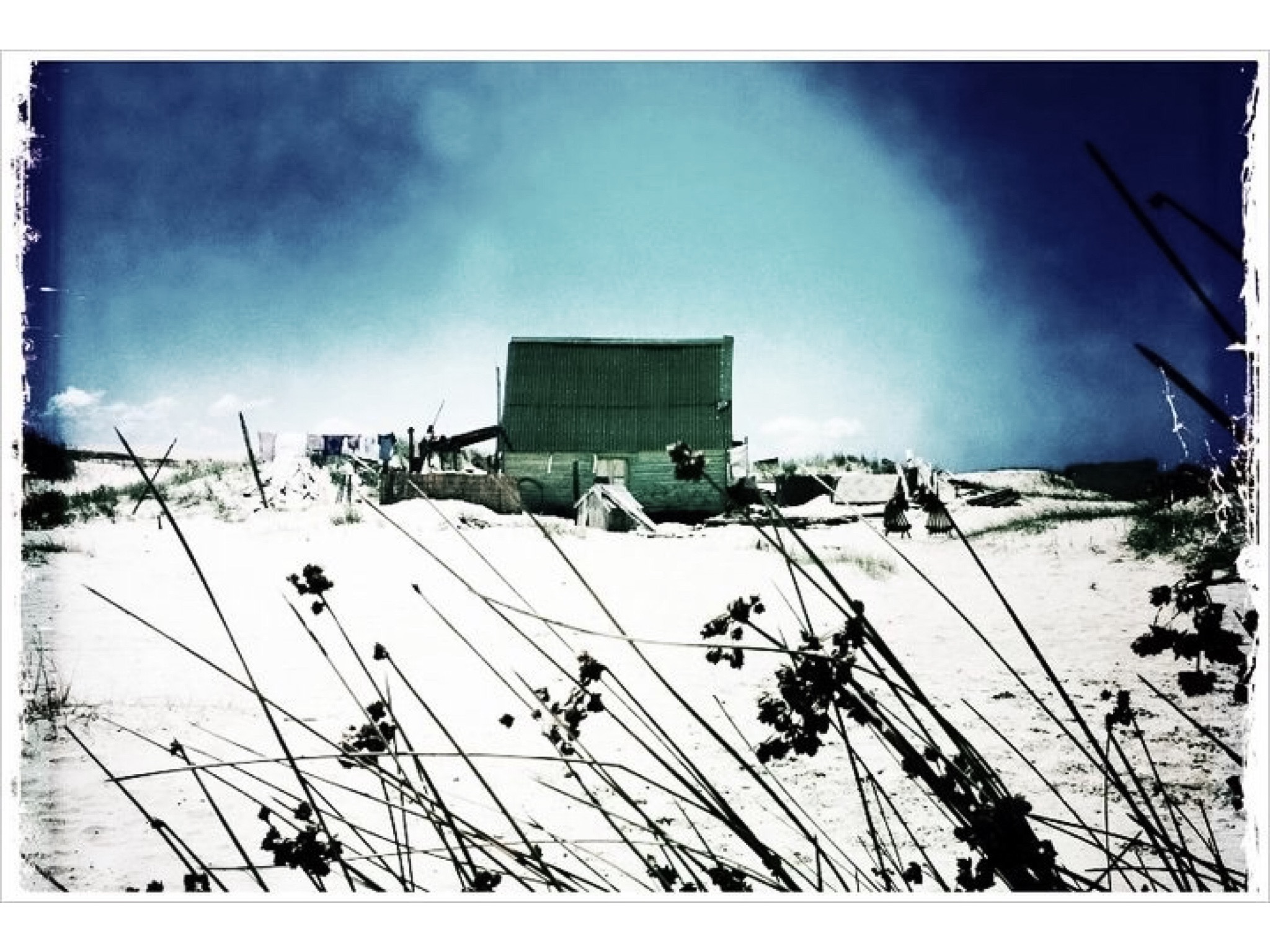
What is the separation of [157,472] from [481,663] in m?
1.16

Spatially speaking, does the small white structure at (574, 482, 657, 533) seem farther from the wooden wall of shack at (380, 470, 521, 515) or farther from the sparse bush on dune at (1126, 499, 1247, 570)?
the sparse bush on dune at (1126, 499, 1247, 570)

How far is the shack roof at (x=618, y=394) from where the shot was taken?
9.07 feet

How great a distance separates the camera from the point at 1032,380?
2.68m

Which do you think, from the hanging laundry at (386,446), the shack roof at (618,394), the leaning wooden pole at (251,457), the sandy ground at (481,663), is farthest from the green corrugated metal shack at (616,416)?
the leaning wooden pole at (251,457)

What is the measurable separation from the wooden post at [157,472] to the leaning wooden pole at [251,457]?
18cm

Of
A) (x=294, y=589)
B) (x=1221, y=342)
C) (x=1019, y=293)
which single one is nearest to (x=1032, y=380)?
(x=1019, y=293)

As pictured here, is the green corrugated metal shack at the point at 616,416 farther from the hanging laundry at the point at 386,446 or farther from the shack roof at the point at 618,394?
the hanging laundry at the point at 386,446

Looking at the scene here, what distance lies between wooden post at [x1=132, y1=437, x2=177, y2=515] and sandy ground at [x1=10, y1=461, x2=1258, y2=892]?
0.12 feet

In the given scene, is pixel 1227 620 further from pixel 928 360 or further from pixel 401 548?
pixel 401 548

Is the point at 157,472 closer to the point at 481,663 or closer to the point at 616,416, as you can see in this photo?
the point at 481,663

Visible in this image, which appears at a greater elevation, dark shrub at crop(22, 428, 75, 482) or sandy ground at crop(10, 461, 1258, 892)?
dark shrub at crop(22, 428, 75, 482)

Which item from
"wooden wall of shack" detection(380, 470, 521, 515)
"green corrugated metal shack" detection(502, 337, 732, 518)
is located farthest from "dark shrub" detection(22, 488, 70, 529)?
"green corrugated metal shack" detection(502, 337, 732, 518)

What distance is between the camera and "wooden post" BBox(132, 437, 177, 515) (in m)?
2.45

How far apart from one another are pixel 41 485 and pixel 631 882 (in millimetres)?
1900
